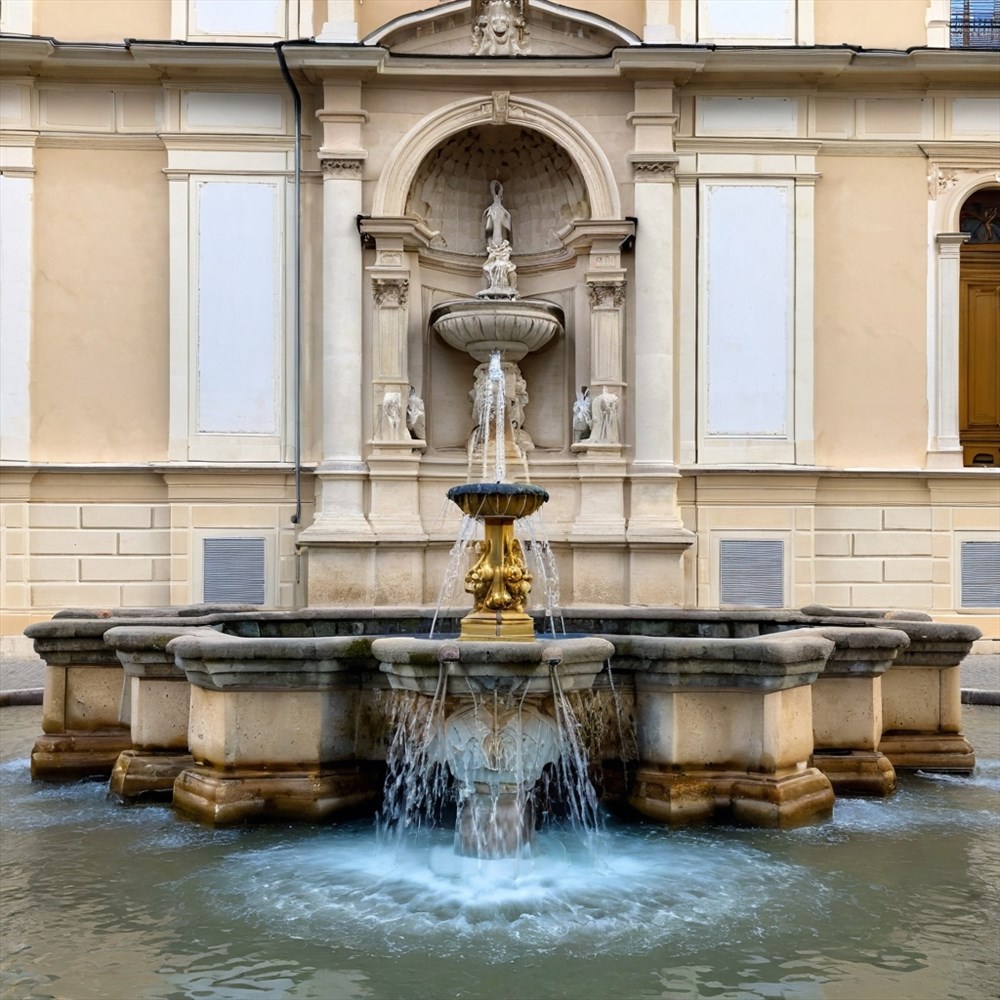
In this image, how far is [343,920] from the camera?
476 cm

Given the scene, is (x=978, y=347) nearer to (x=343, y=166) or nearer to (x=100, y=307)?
(x=343, y=166)

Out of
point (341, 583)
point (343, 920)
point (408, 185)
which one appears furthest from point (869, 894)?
point (408, 185)

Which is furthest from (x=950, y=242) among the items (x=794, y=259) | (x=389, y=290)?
(x=389, y=290)

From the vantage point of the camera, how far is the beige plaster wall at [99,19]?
556 inches

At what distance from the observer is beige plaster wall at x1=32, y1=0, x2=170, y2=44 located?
14.1 meters

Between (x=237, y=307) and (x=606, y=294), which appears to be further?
(x=237, y=307)

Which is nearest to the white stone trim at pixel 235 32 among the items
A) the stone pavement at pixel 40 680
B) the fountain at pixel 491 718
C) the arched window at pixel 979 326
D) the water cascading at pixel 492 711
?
the stone pavement at pixel 40 680

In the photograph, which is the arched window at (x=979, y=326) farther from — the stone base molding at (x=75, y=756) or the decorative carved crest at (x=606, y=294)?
the stone base molding at (x=75, y=756)

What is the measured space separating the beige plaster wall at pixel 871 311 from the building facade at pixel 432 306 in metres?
0.04

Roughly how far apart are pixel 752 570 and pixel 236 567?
641cm

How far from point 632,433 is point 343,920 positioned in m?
9.68

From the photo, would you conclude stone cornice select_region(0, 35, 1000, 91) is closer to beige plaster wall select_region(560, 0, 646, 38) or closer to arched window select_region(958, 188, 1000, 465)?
beige plaster wall select_region(560, 0, 646, 38)

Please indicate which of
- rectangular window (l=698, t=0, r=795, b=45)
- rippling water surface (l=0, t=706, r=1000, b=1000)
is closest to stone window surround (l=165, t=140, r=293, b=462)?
rectangular window (l=698, t=0, r=795, b=45)

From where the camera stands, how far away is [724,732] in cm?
625
